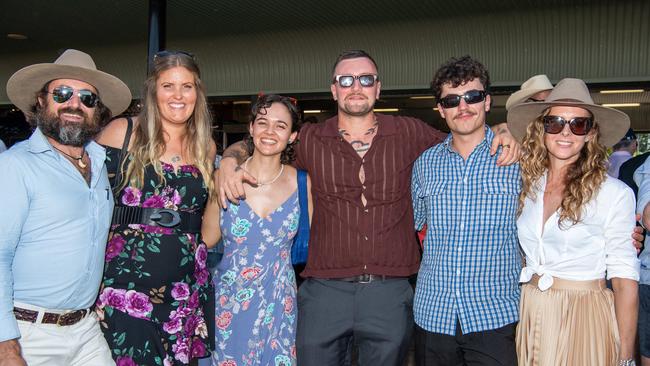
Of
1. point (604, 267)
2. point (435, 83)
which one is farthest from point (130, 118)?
point (604, 267)

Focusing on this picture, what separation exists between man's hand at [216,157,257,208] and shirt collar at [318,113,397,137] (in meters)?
0.54

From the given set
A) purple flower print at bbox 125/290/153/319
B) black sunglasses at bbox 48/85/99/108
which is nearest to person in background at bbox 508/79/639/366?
purple flower print at bbox 125/290/153/319

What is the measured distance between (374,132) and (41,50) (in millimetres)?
9458

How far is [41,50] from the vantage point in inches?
424

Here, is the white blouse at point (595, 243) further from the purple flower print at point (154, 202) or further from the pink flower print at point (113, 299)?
the pink flower print at point (113, 299)

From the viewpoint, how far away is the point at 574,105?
297 centimetres

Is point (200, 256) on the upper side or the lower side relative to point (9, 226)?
lower

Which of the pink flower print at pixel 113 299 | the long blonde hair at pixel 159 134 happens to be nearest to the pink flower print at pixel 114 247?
the pink flower print at pixel 113 299

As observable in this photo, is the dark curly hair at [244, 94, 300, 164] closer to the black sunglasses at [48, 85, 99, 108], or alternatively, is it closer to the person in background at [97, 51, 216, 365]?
the person in background at [97, 51, 216, 365]

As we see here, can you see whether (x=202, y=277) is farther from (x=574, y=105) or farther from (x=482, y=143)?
(x=574, y=105)

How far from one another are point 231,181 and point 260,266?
1.64ft

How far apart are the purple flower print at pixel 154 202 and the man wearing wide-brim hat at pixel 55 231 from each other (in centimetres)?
19

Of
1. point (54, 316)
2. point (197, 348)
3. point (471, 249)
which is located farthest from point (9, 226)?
point (471, 249)

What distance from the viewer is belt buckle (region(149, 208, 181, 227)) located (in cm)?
284
